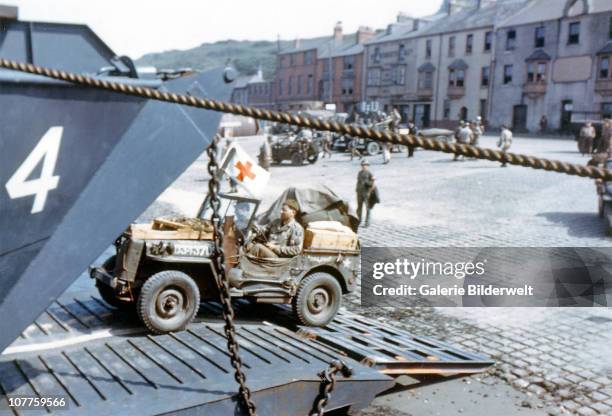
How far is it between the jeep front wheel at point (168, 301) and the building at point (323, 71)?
56.9 meters

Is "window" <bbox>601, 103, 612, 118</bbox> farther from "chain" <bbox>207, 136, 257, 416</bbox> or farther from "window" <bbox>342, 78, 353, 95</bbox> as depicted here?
"chain" <bbox>207, 136, 257, 416</bbox>

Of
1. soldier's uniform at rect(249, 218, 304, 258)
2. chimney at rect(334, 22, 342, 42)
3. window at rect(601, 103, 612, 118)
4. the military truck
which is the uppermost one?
chimney at rect(334, 22, 342, 42)

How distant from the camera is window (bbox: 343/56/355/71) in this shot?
67.9 meters

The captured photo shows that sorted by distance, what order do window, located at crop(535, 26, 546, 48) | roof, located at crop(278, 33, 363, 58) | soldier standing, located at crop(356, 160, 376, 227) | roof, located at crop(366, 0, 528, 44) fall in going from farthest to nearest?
roof, located at crop(278, 33, 363, 58) → roof, located at crop(366, 0, 528, 44) → window, located at crop(535, 26, 546, 48) → soldier standing, located at crop(356, 160, 376, 227)

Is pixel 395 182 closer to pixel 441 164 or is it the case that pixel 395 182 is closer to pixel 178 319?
pixel 441 164

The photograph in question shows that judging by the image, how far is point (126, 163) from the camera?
4.14 m

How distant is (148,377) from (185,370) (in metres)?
0.36

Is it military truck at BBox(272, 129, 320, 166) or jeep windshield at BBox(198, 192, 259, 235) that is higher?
military truck at BBox(272, 129, 320, 166)

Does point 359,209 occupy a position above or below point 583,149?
below

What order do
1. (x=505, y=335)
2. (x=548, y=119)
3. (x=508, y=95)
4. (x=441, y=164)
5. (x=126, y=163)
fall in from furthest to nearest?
(x=508, y=95) < (x=548, y=119) < (x=441, y=164) < (x=505, y=335) < (x=126, y=163)

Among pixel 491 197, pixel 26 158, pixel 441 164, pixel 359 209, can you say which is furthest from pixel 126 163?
pixel 441 164

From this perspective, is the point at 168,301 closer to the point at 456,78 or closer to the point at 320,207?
the point at 320,207

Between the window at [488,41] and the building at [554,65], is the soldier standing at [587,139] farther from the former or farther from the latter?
the window at [488,41]

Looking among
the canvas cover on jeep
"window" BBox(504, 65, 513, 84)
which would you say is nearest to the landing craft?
the canvas cover on jeep
